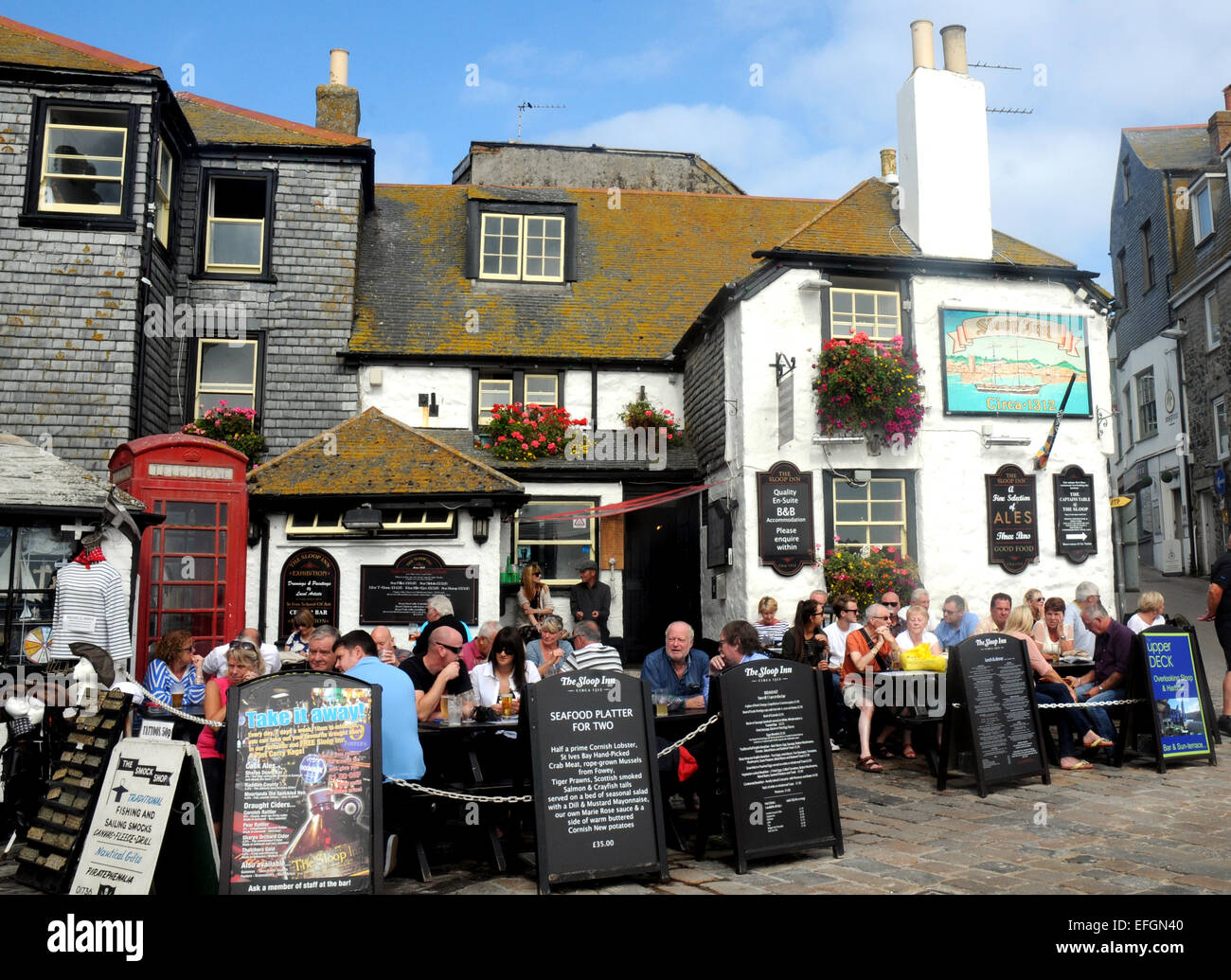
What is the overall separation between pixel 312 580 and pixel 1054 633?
920 cm

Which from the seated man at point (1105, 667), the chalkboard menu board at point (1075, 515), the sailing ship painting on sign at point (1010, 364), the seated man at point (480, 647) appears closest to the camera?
the seated man at point (1105, 667)

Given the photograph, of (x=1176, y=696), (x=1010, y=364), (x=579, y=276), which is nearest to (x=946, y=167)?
(x=1010, y=364)

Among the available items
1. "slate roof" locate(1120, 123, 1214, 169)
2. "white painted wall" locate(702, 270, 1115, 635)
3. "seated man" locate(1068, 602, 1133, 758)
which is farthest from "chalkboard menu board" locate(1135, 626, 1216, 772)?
"slate roof" locate(1120, 123, 1214, 169)

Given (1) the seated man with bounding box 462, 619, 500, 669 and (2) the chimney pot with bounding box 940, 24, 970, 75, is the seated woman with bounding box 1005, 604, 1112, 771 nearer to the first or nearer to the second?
(1) the seated man with bounding box 462, 619, 500, 669

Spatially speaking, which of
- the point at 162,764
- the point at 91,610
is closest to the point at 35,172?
the point at 91,610

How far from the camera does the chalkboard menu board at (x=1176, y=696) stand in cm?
885

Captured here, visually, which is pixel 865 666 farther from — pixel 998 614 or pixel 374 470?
pixel 374 470

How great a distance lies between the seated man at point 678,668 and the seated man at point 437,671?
140 cm

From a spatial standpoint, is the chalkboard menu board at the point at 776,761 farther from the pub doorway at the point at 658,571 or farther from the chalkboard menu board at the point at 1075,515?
the chalkboard menu board at the point at 1075,515

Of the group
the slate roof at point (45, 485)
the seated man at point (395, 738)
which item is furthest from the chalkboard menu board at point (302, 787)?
the slate roof at point (45, 485)

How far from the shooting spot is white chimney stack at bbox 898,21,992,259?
15.8 m

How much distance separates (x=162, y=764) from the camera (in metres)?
5.23
